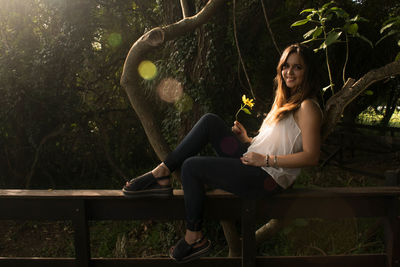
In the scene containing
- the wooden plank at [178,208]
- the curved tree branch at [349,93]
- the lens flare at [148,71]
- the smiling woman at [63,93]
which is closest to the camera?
the wooden plank at [178,208]

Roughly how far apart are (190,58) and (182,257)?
9.49 ft

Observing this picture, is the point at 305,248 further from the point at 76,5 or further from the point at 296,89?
the point at 76,5

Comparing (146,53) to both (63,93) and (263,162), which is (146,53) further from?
(63,93)

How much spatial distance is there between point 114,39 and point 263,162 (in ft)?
18.6

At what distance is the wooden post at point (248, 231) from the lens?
215 centimetres

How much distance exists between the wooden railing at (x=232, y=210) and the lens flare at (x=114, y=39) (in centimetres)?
519

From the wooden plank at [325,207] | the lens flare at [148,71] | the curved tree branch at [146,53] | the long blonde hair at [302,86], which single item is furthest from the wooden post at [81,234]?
the lens flare at [148,71]

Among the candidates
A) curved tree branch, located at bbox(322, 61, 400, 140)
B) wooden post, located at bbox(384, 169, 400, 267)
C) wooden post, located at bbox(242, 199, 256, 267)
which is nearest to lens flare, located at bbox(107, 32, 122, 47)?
curved tree branch, located at bbox(322, 61, 400, 140)

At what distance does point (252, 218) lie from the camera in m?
2.15

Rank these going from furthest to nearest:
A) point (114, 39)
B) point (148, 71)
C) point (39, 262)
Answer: point (114, 39)
point (148, 71)
point (39, 262)

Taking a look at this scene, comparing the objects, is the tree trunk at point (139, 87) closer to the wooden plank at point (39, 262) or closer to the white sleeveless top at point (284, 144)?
the white sleeveless top at point (284, 144)

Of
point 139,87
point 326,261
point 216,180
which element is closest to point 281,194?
point 216,180

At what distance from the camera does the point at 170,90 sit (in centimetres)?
475

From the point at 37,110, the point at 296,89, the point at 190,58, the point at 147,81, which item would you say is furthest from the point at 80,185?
the point at 296,89
